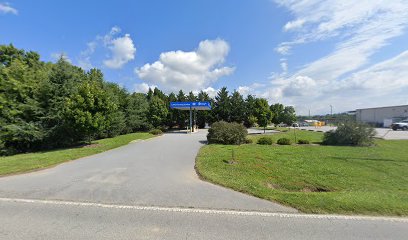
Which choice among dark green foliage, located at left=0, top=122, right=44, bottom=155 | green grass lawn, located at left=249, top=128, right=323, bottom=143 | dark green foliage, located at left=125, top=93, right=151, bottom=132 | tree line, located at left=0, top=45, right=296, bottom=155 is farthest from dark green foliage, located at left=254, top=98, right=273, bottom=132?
dark green foliage, located at left=0, top=122, right=44, bottom=155

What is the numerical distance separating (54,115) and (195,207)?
56.8ft

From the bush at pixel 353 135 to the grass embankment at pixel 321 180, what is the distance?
520 centimetres

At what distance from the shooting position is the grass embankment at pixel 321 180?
16.1 ft

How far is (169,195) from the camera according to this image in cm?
586

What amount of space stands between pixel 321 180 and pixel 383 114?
66.2 metres

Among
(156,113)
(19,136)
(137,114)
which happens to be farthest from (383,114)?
(19,136)

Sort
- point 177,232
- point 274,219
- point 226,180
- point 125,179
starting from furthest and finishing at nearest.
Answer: point 125,179, point 226,180, point 274,219, point 177,232

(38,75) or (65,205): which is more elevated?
(38,75)

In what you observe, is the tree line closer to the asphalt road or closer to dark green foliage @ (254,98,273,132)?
the asphalt road

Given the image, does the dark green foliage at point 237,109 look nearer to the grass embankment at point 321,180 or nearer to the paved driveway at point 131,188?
the grass embankment at point 321,180

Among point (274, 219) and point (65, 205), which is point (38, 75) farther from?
point (274, 219)

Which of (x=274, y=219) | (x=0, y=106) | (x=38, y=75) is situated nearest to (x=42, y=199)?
(x=274, y=219)

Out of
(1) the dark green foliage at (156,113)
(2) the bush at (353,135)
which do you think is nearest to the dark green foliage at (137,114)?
(1) the dark green foliage at (156,113)

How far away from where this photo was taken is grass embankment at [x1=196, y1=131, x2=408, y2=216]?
491 centimetres
